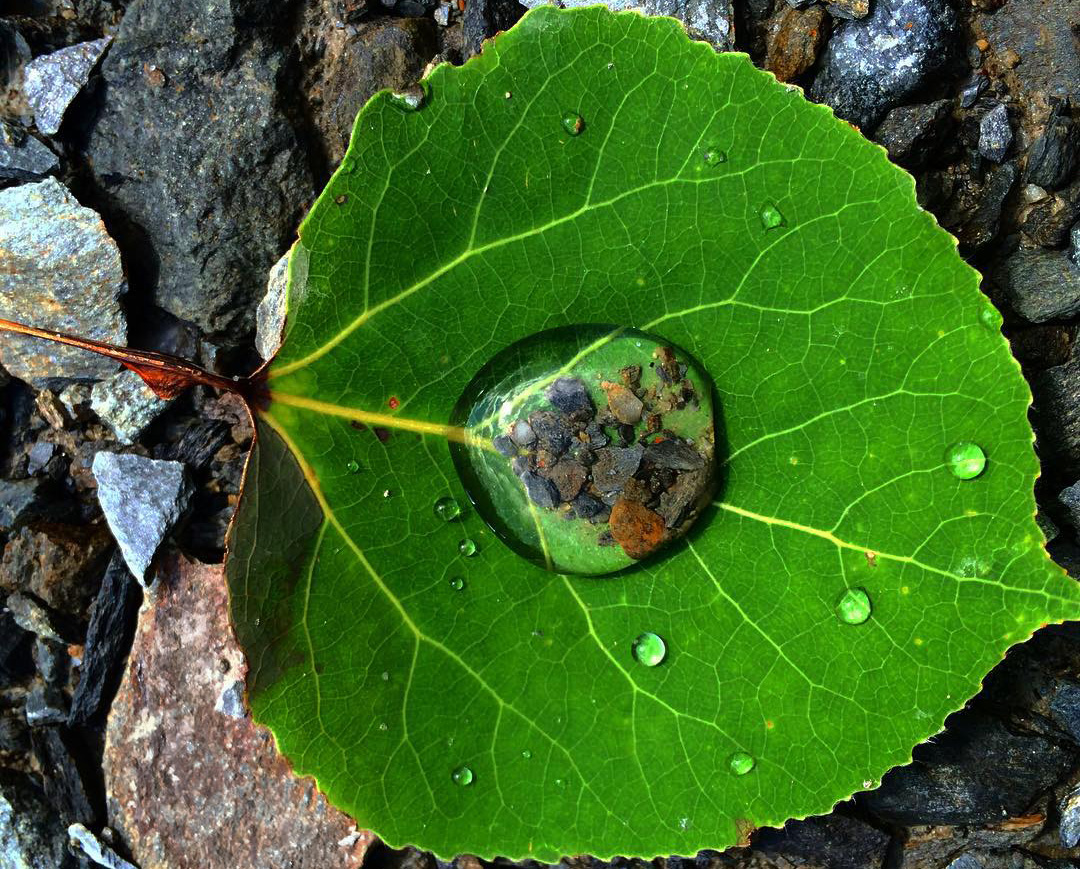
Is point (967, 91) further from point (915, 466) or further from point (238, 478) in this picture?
point (238, 478)

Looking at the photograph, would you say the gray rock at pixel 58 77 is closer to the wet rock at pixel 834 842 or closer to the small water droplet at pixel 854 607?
the small water droplet at pixel 854 607

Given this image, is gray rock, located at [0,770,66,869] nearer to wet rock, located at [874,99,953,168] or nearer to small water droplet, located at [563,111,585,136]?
small water droplet, located at [563,111,585,136]

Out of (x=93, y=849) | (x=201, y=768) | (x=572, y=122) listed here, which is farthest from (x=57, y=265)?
(x=93, y=849)

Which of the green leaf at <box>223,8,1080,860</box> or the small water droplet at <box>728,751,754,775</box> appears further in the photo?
the small water droplet at <box>728,751,754,775</box>

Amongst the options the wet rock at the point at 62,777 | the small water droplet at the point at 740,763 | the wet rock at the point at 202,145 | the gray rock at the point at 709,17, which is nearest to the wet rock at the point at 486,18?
the gray rock at the point at 709,17

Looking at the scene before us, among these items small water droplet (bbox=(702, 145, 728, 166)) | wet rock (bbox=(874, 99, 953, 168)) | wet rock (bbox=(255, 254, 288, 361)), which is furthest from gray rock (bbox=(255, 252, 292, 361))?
wet rock (bbox=(874, 99, 953, 168))

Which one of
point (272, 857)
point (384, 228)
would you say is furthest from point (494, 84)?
point (272, 857)
